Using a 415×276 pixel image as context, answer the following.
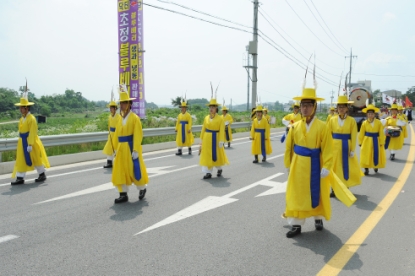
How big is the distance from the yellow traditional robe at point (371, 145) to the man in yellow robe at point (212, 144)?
12.5ft

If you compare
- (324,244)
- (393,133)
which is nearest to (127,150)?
(324,244)

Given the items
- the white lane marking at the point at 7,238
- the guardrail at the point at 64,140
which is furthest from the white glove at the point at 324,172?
the guardrail at the point at 64,140

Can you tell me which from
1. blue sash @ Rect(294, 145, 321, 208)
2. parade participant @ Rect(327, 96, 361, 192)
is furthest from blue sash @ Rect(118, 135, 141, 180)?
parade participant @ Rect(327, 96, 361, 192)

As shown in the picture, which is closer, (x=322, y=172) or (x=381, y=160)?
(x=322, y=172)

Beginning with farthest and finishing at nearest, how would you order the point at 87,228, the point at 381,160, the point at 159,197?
1. the point at 381,160
2. the point at 159,197
3. the point at 87,228

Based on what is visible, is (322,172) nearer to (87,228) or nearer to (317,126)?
(317,126)

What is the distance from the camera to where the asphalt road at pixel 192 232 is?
3.93 meters

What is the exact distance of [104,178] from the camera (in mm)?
8742

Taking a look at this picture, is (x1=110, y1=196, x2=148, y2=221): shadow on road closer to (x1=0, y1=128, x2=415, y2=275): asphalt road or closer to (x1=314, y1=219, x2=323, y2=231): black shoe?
(x1=0, y1=128, x2=415, y2=275): asphalt road

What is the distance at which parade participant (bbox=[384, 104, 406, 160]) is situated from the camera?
493 inches

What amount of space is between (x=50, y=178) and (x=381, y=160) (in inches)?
333

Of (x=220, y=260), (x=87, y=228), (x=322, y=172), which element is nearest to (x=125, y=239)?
(x=87, y=228)

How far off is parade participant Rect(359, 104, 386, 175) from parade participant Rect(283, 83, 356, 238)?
17.9ft

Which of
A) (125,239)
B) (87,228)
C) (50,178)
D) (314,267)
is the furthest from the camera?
(50,178)
